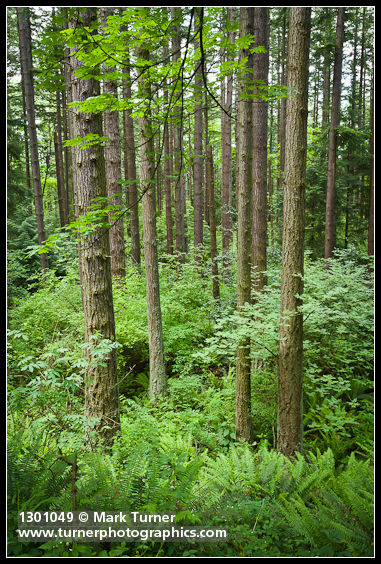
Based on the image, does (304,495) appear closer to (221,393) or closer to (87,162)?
(221,393)

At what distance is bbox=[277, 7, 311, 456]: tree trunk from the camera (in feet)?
12.8

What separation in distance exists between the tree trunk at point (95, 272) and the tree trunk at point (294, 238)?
2.31m

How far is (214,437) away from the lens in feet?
18.1

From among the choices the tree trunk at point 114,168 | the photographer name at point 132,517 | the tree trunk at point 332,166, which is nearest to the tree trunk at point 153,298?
the tree trunk at point 114,168

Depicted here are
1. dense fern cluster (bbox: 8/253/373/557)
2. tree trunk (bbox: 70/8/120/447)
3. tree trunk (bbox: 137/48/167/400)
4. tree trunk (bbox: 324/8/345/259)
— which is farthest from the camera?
tree trunk (bbox: 324/8/345/259)

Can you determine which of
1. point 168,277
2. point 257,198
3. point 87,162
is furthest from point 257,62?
point 168,277

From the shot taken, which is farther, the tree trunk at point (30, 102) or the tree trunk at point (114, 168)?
the tree trunk at point (30, 102)

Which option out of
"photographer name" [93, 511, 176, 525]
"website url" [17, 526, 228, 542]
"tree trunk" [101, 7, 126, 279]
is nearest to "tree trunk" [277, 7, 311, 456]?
"website url" [17, 526, 228, 542]

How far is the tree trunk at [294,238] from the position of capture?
153 inches

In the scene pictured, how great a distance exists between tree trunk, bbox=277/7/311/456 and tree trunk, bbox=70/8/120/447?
7.56 feet

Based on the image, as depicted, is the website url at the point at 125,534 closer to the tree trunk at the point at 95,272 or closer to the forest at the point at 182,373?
the forest at the point at 182,373

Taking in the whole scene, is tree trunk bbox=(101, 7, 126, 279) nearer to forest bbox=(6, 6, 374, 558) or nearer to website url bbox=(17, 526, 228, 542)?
forest bbox=(6, 6, 374, 558)

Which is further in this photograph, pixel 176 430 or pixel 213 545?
pixel 176 430
